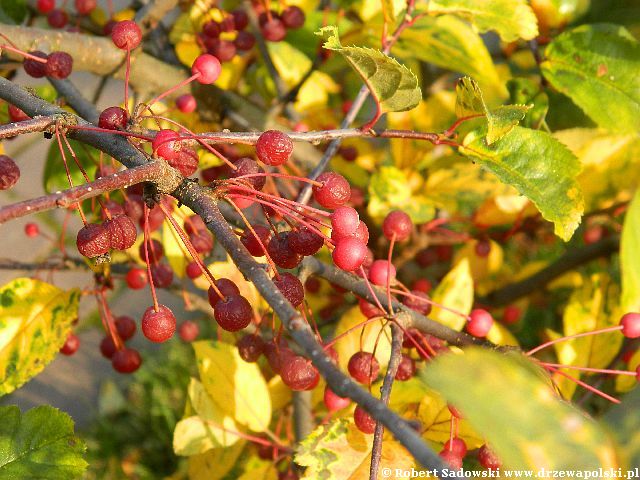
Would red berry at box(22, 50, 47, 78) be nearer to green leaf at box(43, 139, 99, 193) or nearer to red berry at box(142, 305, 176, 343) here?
green leaf at box(43, 139, 99, 193)

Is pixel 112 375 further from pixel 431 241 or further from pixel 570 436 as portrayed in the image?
pixel 570 436

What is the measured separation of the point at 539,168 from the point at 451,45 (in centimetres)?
29

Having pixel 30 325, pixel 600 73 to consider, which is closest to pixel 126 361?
pixel 30 325

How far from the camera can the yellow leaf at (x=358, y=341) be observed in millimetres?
814

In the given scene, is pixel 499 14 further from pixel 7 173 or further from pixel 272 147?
pixel 7 173

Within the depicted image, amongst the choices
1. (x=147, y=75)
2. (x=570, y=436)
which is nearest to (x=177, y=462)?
(x=147, y=75)

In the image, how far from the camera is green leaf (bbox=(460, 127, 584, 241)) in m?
0.66

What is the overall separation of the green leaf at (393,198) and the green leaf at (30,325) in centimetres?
44

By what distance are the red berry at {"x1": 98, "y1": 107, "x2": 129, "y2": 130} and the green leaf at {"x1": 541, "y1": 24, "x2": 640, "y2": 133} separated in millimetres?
538

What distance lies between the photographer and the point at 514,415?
0.97 feet

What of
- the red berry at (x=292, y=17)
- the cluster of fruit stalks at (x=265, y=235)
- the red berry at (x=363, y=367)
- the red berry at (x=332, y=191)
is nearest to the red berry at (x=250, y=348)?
the cluster of fruit stalks at (x=265, y=235)

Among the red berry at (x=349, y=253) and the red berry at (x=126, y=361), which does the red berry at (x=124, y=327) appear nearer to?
the red berry at (x=126, y=361)

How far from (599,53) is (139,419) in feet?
4.98

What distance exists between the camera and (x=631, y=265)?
2.53 feet
